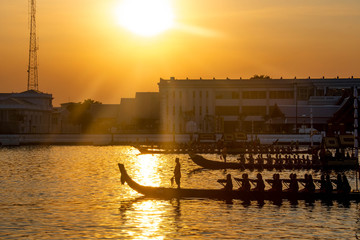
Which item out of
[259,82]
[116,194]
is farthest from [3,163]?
[259,82]

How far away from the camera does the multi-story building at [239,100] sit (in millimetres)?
160250

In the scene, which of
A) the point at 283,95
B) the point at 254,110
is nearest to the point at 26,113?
the point at 254,110

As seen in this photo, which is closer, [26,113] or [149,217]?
[149,217]

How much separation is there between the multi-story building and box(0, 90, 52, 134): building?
36744mm

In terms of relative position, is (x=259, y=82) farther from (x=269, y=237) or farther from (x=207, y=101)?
(x=269, y=237)

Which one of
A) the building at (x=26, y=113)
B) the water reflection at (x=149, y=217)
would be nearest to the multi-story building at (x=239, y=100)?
the building at (x=26, y=113)

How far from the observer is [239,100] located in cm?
16700

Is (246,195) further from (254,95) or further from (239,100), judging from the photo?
(254,95)

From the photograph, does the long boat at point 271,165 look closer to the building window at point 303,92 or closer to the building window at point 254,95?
the building window at point 303,92

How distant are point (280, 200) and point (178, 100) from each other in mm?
126945

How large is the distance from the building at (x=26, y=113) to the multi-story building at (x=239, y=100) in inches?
1447

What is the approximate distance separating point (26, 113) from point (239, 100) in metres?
58.4

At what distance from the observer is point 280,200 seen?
157ft

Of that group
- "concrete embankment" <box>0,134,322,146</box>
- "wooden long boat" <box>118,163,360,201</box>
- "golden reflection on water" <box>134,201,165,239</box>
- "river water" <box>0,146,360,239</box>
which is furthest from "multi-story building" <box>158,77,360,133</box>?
"golden reflection on water" <box>134,201,165,239</box>
